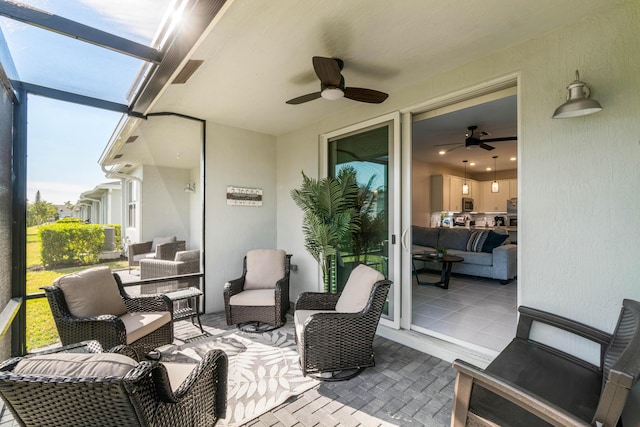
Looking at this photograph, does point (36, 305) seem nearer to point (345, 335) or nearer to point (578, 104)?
point (345, 335)

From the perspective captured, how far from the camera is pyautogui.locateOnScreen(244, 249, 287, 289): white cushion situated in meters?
3.86

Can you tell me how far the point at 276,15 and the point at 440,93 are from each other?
1711 millimetres

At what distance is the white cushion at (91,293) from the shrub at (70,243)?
0.64 metres

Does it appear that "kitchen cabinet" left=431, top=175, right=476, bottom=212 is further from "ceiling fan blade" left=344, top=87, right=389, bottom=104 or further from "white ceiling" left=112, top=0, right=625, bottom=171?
"ceiling fan blade" left=344, top=87, right=389, bottom=104

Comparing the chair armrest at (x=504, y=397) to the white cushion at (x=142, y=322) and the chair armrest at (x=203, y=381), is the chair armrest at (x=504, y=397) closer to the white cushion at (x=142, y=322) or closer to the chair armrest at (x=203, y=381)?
the chair armrest at (x=203, y=381)

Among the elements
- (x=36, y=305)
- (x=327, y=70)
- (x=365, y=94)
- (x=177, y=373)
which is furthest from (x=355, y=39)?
(x=36, y=305)

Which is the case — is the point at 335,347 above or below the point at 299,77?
below

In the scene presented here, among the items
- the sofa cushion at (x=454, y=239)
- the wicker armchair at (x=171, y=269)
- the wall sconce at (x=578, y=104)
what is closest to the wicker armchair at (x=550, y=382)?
the wall sconce at (x=578, y=104)

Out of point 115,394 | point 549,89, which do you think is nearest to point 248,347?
point 115,394

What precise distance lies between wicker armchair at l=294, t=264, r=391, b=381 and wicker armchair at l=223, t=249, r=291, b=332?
91 centimetres

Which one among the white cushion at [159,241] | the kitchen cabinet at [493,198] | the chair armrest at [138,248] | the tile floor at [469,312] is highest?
the kitchen cabinet at [493,198]

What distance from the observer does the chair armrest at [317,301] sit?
9.73ft

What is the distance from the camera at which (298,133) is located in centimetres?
453

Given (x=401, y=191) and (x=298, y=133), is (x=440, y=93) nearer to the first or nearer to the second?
(x=401, y=191)
